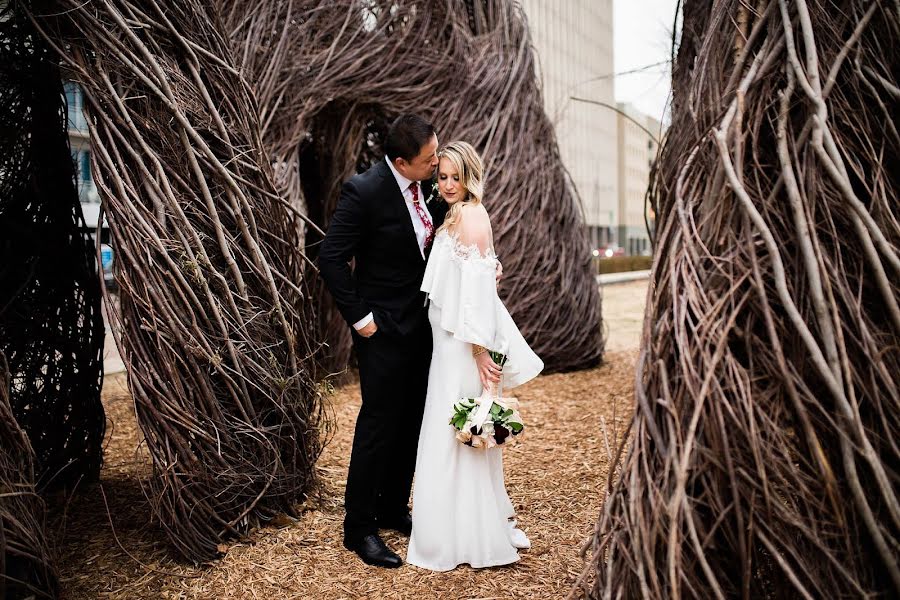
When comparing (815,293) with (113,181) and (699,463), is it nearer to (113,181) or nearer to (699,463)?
(699,463)

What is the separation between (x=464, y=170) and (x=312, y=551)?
1588 millimetres

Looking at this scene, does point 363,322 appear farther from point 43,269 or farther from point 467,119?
point 467,119

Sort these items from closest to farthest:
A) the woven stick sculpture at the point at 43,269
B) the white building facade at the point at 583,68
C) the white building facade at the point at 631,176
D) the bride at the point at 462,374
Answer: the bride at the point at 462,374 → the woven stick sculpture at the point at 43,269 → the white building facade at the point at 583,68 → the white building facade at the point at 631,176

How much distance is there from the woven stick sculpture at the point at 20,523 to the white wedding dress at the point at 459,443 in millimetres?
Result: 1224

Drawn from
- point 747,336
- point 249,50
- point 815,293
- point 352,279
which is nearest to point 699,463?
point 747,336

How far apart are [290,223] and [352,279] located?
625 millimetres

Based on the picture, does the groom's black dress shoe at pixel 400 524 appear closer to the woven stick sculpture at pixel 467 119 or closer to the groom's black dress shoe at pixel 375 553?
the groom's black dress shoe at pixel 375 553

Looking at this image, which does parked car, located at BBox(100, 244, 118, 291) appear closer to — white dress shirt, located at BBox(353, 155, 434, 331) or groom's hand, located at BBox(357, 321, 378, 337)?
groom's hand, located at BBox(357, 321, 378, 337)

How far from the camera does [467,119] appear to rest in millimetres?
5656

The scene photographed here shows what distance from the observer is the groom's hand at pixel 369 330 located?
264cm

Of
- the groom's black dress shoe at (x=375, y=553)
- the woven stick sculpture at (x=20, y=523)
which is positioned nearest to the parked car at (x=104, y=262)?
the woven stick sculpture at (x=20, y=523)

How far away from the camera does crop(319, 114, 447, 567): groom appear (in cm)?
264

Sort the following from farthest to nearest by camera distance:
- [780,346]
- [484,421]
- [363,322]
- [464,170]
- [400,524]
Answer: [400,524], [363,322], [464,170], [484,421], [780,346]

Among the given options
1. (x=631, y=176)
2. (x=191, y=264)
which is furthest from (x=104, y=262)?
(x=631, y=176)
